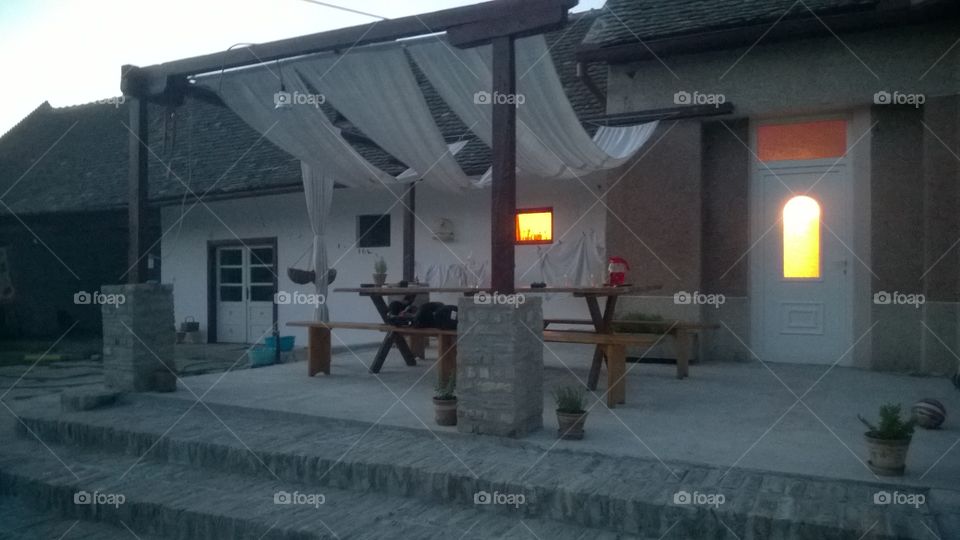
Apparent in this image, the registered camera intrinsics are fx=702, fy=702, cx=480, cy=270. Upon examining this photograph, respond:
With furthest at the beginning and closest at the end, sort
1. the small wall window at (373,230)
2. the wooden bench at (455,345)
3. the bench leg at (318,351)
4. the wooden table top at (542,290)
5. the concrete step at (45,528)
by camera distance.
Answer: the small wall window at (373,230) → the bench leg at (318,351) → the wooden table top at (542,290) → the wooden bench at (455,345) → the concrete step at (45,528)

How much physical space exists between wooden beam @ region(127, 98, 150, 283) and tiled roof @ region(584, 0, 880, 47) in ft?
16.0

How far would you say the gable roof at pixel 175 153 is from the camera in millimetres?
10430

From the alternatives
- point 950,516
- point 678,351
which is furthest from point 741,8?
point 950,516

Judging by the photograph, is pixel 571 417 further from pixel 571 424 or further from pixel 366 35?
pixel 366 35

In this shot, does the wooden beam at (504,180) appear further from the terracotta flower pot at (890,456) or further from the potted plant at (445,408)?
the terracotta flower pot at (890,456)

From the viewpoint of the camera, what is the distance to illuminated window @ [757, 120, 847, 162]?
7574mm

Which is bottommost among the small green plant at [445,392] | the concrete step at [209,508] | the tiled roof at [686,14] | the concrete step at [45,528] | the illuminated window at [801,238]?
the concrete step at [45,528]

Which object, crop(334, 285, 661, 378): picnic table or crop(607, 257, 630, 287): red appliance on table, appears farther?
crop(607, 257, 630, 287): red appliance on table

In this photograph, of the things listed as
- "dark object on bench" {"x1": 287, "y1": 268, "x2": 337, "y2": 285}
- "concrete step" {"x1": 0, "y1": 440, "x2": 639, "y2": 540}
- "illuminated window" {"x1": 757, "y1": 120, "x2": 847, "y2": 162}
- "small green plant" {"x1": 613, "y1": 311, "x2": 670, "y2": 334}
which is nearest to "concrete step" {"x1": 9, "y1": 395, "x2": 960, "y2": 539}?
"concrete step" {"x1": 0, "y1": 440, "x2": 639, "y2": 540}

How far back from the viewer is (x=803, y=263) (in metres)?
7.74

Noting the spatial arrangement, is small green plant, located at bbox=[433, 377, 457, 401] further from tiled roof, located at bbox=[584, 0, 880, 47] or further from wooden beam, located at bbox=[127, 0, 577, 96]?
tiled roof, located at bbox=[584, 0, 880, 47]

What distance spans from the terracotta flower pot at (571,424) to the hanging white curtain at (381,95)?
302cm

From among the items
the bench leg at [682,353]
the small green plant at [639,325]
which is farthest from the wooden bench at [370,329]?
the bench leg at [682,353]

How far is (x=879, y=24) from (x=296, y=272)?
6.57m
